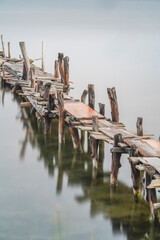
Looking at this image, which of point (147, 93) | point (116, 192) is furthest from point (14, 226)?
point (147, 93)

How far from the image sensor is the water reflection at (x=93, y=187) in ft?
30.3

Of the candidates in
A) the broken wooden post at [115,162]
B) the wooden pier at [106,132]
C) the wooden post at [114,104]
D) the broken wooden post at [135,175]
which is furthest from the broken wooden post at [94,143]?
the broken wooden post at [135,175]

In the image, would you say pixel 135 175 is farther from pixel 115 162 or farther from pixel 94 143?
pixel 94 143

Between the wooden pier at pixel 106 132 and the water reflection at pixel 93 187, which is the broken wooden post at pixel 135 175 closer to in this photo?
the wooden pier at pixel 106 132

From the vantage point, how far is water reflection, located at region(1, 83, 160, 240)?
9250 millimetres

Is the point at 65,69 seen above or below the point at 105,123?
above

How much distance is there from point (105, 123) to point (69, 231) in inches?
169

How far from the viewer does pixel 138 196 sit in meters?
10.4

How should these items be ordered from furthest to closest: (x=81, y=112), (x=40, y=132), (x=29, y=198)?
(x=40, y=132) < (x=81, y=112) < (x=29, y=198)

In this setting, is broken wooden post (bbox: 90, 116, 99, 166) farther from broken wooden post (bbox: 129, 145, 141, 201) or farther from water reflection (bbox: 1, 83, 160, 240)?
broken wooden post (bbox: 129, 145, 141, 201)

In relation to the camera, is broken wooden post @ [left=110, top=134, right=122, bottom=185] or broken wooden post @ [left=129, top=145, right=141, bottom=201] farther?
broken wooden post @ [left=110, top=134, right=122, bottom=185]

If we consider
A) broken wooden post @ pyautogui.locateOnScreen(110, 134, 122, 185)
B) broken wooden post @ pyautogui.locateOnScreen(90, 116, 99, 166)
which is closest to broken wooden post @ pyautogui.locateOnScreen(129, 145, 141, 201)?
broken wooden post @ pyautogui.locateOnScreen(110, 134, 122, 185)

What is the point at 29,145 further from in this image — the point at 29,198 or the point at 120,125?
the point at 29,198

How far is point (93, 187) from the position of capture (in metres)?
11.3
